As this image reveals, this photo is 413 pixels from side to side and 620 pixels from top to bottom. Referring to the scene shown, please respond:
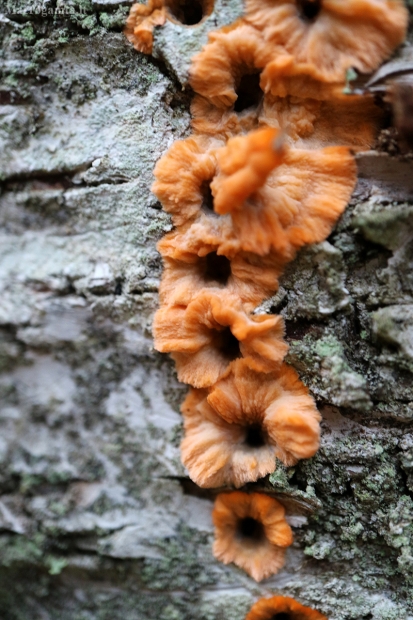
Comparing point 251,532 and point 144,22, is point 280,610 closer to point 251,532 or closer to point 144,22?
point 251,532

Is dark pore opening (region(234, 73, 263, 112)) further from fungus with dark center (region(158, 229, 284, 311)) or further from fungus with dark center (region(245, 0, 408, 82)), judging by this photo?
fungus with dark center (region(158, 229, 284, 311))

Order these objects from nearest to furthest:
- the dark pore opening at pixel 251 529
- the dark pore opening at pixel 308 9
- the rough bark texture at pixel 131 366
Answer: the dark pore opening at pixel 308 9
the rough bark texture at pixel 131 366
the dark pore opening at pixel 251 529

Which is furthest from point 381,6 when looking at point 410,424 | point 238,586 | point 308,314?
point 238,586

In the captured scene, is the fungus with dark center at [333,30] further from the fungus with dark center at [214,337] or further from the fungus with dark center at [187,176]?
the fungus with dark center at [214,337]

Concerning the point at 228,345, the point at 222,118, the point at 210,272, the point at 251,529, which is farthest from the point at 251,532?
the point at 222,118

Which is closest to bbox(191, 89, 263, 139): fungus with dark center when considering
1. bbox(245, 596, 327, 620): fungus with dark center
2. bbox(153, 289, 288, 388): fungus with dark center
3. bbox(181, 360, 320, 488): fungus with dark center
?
bbox(153, 289, 288, 388): fungus with dark center

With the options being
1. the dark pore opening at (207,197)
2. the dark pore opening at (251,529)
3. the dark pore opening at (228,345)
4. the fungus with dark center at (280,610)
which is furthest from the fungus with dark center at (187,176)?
the fungus with dark center at (280,610)
